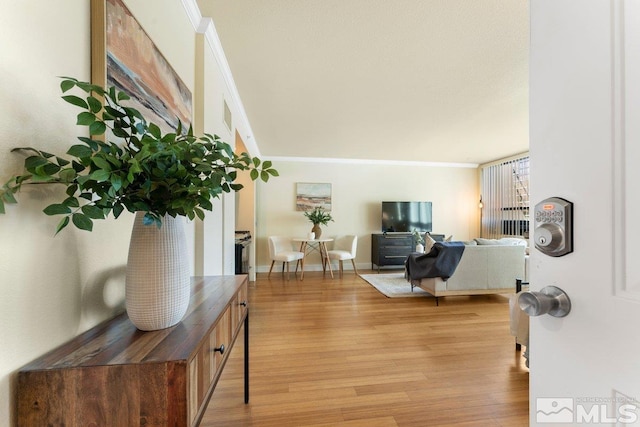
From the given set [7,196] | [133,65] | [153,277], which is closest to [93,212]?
[7,196]

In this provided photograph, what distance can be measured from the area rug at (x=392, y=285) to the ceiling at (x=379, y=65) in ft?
7.96

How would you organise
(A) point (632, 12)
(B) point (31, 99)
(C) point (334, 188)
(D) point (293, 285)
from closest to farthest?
(A) point (632, 12)
(B) point (31, 99)
(D) point (293, 285)
(C) point (334, 188)

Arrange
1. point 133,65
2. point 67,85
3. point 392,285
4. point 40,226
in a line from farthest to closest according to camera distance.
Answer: point 392,285 → point 133,65 → point 40,226 → point 67,85

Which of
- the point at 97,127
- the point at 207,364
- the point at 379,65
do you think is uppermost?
the point at 379,65

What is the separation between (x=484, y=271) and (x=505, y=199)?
2.92 metres

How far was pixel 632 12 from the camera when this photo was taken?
381mm

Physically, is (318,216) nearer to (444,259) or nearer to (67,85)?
(444,259)

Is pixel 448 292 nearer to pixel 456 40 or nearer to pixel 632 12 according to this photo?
pixel 456 40

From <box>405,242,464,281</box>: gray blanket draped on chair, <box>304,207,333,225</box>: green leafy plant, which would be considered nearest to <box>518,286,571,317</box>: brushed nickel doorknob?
<box>405,242,464,281</box>: gray blanket draped on chair

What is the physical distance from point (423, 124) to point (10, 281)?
13.3 ft

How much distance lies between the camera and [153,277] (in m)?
0.76

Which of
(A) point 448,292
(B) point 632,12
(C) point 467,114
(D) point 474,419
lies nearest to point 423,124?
(C) point 467,114

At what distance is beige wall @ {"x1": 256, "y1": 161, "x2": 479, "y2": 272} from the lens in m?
5.58

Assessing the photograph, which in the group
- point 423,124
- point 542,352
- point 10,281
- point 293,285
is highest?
point 423,124
